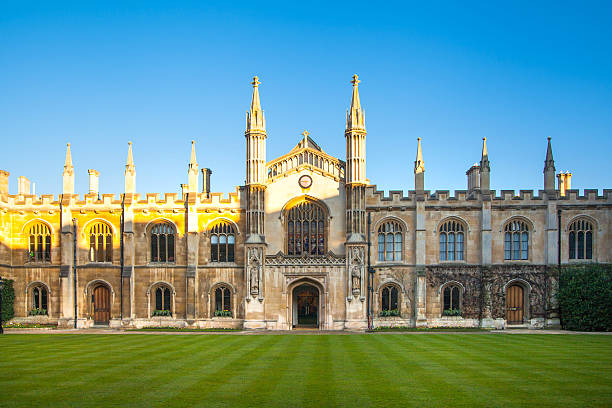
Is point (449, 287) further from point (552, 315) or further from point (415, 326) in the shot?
point (552, 315)

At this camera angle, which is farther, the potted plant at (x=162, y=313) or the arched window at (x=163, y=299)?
the arched window at (x=163, y=299)

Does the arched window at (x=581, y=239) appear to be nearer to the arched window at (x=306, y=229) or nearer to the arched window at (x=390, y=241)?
the arched window at (x=390, y=241)

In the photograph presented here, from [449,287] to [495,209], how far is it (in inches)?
250

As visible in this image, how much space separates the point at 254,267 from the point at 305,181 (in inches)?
278

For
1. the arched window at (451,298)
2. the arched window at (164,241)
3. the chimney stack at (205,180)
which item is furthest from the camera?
the chimney stack at (205,180)

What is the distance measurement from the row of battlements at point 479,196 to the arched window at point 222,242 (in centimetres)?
Result: 1031

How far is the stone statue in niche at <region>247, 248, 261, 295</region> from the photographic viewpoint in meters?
40.0

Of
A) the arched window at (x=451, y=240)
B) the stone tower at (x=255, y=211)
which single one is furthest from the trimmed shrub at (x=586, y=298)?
the stone tower at (x=255, y=211)

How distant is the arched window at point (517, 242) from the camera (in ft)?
133

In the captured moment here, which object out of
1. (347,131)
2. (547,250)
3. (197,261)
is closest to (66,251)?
(197,261)

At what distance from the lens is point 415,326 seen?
3994 centimetres

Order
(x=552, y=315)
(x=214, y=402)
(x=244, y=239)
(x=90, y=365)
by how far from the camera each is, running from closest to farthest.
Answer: (x=214, y=402)
(x=90, y=365)
(x=552, y=315)
(x=244, y=239)

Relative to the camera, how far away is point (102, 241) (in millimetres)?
43219

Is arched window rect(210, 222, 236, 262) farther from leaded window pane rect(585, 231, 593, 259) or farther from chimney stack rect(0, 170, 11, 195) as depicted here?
leaded window pane rect(585, 231, 593, 259)
